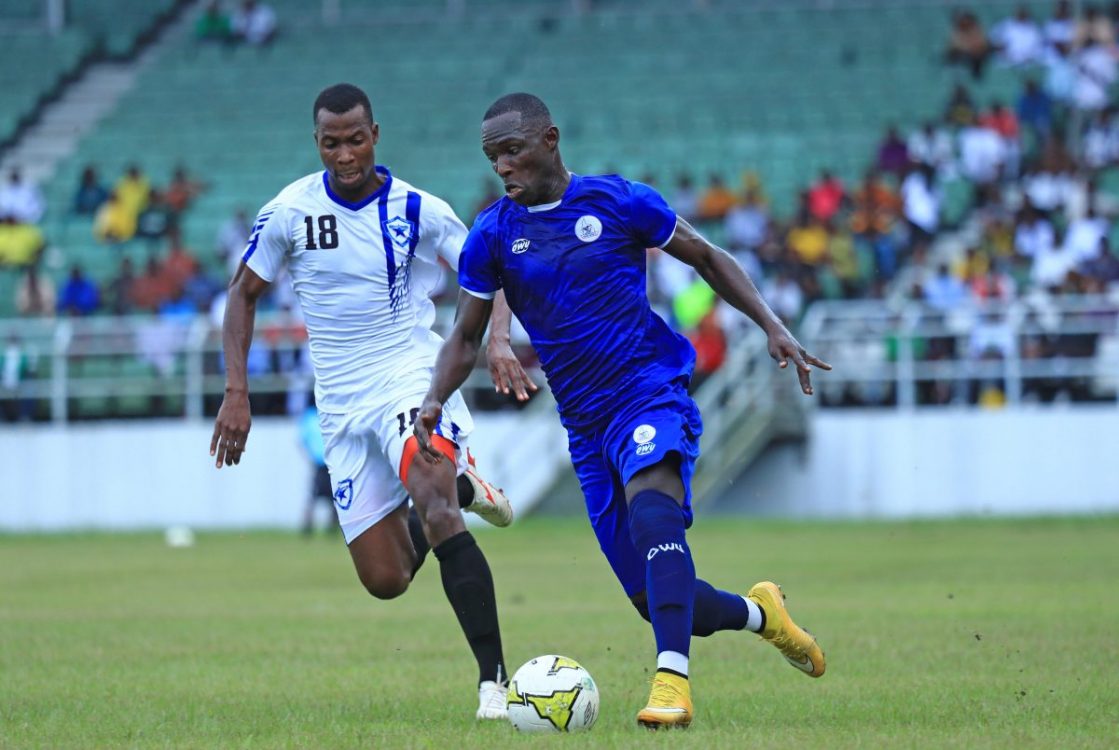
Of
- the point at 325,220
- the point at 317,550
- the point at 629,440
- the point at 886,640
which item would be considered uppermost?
the point at 325,220

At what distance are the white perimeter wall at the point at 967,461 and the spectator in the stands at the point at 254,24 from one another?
15.8 meters

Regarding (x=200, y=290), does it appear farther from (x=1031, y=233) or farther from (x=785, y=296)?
(x=1031, y=233)

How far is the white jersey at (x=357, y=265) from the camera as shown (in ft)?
29.6

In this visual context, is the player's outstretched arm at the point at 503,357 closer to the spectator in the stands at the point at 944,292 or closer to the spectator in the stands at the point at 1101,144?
the spectator in the stands at the point at 944,292

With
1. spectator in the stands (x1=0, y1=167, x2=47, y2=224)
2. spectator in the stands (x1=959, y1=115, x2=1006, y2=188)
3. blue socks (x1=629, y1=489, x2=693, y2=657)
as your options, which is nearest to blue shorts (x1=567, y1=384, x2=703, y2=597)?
blue socks (x1=629, y1=489, x2=693, y2=657)

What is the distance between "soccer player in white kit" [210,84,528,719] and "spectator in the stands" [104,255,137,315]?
1912cm

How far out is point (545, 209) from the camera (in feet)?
25.8

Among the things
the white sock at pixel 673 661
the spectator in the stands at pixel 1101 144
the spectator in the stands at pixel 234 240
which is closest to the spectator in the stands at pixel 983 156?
the spectator in the stands at pixel 1101 144

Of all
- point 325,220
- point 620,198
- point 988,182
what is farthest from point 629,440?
point 988,182

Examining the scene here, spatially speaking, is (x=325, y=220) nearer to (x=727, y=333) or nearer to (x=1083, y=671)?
(x=1083, y=671)

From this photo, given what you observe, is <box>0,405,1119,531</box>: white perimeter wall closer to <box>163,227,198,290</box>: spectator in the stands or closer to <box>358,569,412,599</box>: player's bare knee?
<box>163,227,198,290</box>: spectator in the stands

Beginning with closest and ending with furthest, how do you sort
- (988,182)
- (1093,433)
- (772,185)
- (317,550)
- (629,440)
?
(629,440) < (317,550) < (1093,433) < (988,182) < (772,185)

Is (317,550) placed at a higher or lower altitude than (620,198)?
lower

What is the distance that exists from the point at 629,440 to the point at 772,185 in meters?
22.4
